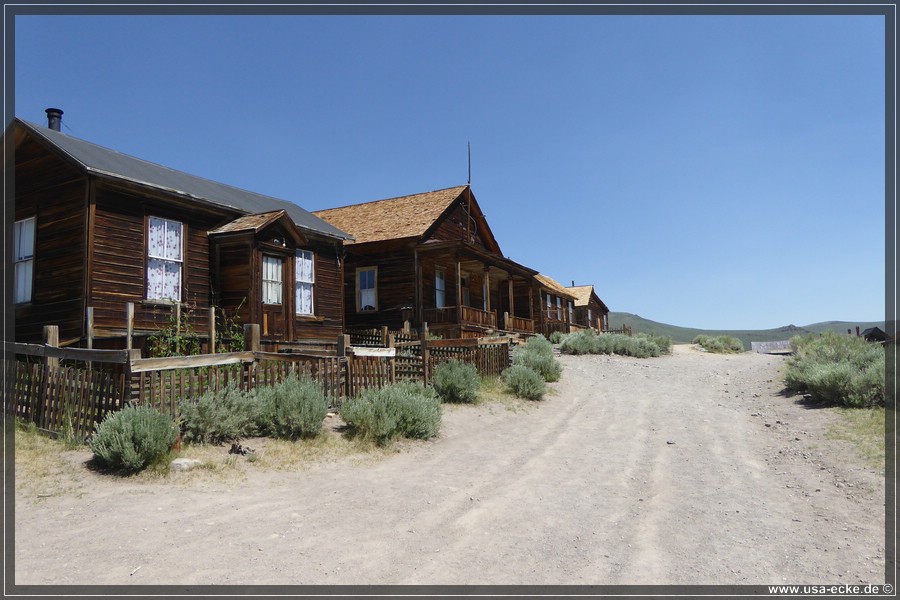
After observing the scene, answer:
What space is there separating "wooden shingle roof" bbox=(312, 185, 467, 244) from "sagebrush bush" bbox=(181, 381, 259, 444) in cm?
1415

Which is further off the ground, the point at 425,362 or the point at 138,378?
the point at 138,378

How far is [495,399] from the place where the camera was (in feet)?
43.9

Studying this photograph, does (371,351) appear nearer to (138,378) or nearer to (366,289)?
(138,378)

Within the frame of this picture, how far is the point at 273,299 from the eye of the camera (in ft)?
52.6

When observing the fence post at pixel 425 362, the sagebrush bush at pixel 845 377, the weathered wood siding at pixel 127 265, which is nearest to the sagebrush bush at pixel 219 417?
the fence post at pixel 425 362

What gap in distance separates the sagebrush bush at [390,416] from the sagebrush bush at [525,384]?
15.0ft

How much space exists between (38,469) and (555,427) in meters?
8.55

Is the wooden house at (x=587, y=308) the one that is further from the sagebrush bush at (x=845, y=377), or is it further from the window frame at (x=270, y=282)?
the window frame at (x=270, y=282)

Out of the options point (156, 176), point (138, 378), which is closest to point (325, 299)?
point (156, 176)

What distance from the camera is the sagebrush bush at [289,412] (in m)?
8.56

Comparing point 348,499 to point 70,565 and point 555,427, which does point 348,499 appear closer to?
point 70,565

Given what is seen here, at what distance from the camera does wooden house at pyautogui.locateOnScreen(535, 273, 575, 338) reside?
37250mm

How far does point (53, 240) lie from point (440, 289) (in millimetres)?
14634

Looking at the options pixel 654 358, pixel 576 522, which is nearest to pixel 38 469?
pixel 576 522
